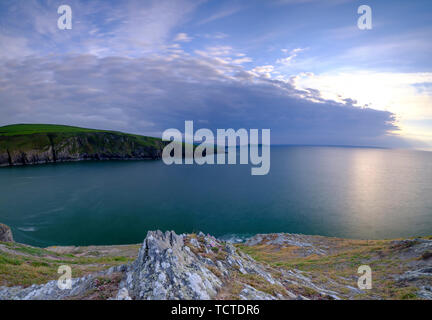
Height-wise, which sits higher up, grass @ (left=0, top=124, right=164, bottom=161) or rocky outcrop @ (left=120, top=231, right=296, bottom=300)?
grass @ (left=0, top=124, right=164, bottom=161)

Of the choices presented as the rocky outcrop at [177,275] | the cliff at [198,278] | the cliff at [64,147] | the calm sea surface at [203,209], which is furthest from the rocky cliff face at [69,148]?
the rocky outcrop at [177,275]

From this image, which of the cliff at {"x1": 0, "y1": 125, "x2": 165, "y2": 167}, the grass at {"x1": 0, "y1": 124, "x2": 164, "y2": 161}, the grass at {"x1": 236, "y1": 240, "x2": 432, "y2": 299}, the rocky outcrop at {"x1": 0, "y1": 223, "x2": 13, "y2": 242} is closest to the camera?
the grass at {"x1": 236, "y1": 240, "x2": 432, "y2": 299}

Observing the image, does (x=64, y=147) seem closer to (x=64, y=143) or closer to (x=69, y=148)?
(x=69, y=148)

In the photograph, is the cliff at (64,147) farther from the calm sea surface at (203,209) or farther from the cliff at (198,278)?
the cliff at (198,278)

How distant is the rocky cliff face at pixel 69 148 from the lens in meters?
134

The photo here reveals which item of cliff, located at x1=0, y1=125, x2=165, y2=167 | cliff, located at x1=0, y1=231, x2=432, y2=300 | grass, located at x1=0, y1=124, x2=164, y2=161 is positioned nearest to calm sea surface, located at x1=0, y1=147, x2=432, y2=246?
cliff, located at x1=0, y1=231, x2=432, y2=300

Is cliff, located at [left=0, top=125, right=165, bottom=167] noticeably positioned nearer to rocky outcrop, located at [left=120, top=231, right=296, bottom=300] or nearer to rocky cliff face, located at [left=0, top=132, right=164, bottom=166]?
rocky cliff face, located at [left=0, top=132, right=164, bottom=166]

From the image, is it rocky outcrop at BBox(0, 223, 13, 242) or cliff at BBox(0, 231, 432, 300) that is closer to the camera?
cliff at BBox(0, 231, 432, 300)

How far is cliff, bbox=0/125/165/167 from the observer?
135m

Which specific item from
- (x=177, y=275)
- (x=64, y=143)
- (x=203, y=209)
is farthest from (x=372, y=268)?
(x=64, y=143)

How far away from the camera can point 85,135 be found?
175 metres

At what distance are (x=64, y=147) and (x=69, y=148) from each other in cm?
349

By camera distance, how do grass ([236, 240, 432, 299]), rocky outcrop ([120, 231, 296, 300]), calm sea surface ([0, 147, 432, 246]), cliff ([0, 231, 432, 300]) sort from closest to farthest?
rocky outcrop ([120, 231, 296, 300])
cliff ([0, 231, 432, 300])
grass ([236, 240, 432, 299])
calm sea surface ([0, 147, 432, 246])

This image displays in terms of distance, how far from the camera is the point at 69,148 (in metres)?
161
